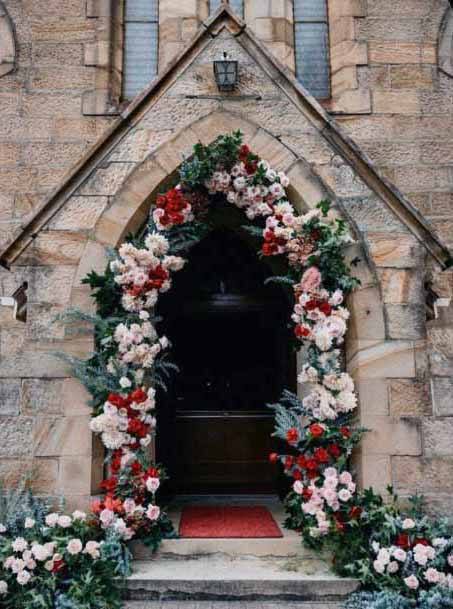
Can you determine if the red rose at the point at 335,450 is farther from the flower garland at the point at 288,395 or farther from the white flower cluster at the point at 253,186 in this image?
the white flower cluster at the point at 253,186

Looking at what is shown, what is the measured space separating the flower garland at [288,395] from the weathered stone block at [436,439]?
516 millimetres

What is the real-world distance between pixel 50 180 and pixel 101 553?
11.7 ft

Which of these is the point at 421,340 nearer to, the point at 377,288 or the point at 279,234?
the point at 377,288

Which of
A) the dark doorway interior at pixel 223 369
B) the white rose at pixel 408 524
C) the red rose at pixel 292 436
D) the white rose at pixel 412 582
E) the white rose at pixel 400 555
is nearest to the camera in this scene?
the white rose at pixel 412 582

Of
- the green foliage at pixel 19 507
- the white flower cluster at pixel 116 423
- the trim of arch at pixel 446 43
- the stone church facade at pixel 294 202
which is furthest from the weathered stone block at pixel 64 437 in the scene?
the trim of arch at pixel 446 43

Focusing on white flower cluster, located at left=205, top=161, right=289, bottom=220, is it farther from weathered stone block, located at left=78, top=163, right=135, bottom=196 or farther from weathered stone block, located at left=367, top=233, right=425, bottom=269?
weathered stone block, located at left=367, top=233, right=425, bottom=269

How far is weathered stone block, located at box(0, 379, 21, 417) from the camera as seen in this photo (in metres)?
4.50

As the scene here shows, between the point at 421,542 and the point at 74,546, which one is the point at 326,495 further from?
the point at 74,546

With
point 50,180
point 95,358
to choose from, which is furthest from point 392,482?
point 50,180

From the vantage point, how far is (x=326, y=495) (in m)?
4.12

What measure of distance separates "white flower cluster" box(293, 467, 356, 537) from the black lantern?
306 centimetres

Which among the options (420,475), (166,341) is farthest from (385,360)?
(166,341)

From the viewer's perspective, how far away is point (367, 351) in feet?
14.6

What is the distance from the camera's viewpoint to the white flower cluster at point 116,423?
13.8 ft
